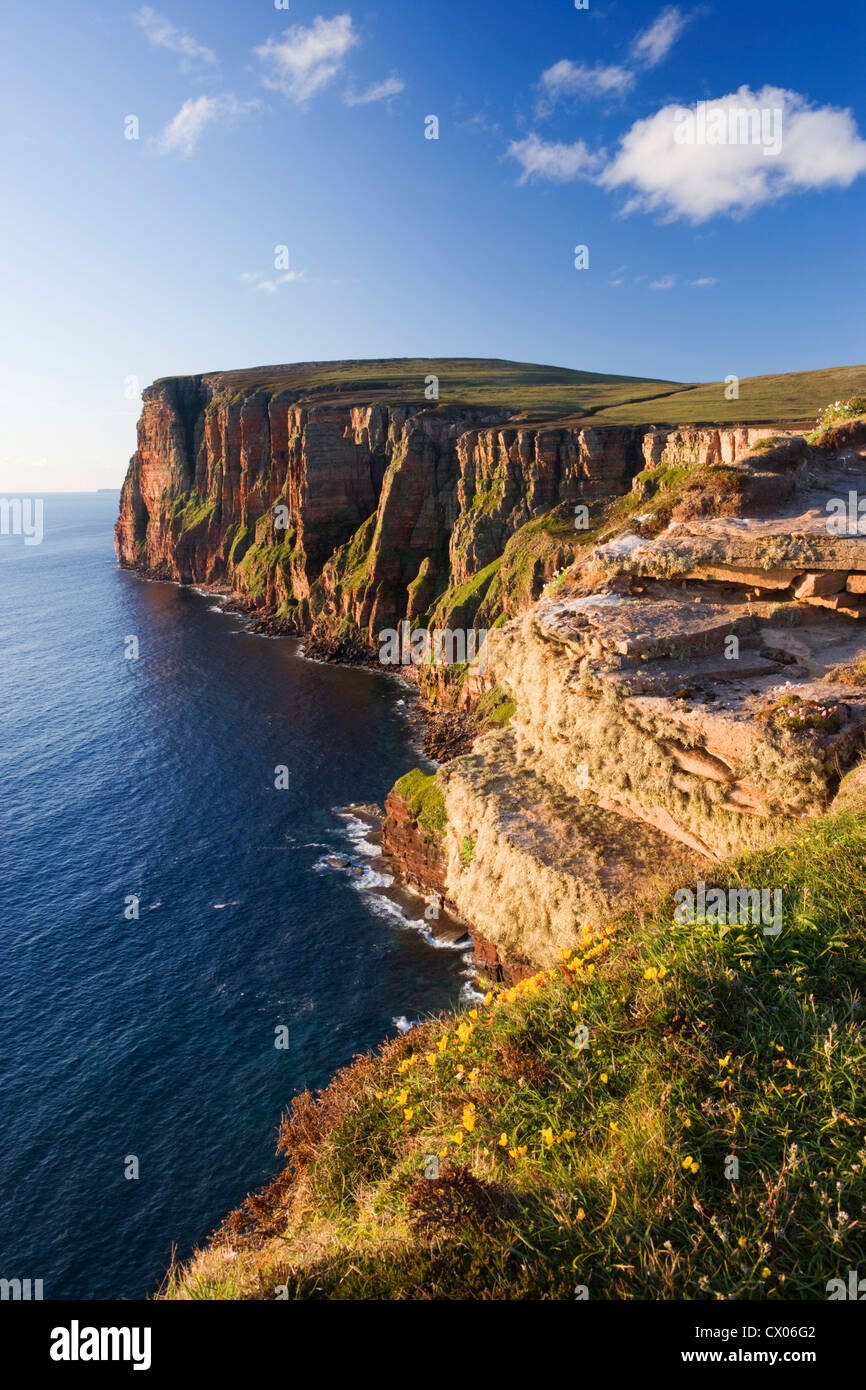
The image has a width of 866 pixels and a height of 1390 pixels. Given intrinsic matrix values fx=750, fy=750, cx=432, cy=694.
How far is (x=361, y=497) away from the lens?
116875mm

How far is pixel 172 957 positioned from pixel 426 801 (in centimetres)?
1739

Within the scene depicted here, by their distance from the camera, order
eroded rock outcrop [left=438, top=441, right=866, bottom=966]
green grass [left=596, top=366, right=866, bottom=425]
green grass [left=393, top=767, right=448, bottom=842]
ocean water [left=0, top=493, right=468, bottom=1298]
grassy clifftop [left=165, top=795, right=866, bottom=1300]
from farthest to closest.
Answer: green grass [left=596, top=366, right=866, bottom=425] < green grass [left=393, top=767, right=448, bottom=842] < ocean water [left=0, top=493, right=468, bottom=1298] < eroded rock outcrop [left=438, top=441, right=866, bottom=966] < grassy clifftop [left=165, top=795, right=866, bottom=1300]

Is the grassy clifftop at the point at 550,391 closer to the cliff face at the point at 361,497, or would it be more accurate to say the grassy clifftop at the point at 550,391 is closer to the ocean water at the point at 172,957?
the cliff face at the point at 361,497

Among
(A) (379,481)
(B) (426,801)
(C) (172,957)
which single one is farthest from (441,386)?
(C) (172,957)

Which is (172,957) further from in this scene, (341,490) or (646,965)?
(341,490)

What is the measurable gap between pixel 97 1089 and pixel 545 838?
24.1 meters

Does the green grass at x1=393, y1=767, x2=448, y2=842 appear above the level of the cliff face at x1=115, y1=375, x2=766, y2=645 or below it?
below

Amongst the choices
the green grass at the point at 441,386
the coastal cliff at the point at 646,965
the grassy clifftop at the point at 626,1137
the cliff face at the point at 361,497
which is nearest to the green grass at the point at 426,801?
the coastal cliff at the point at 646,965

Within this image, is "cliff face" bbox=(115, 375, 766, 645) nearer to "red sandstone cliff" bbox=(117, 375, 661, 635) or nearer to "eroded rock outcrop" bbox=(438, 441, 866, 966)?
"red sandstone cliff" bbox=(117, 375, 661, 635)

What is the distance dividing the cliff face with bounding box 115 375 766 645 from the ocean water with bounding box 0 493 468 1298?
863 inches

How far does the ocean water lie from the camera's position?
2903cm

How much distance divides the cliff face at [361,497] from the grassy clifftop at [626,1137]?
60171 millimetres

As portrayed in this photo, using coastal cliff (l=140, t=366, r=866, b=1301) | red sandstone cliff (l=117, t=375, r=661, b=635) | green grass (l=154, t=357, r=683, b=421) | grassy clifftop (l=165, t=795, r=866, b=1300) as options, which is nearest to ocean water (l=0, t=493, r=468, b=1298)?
coastal cliff (l=140, t=366, r=866, b=1301)

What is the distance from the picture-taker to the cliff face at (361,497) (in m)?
83.2
